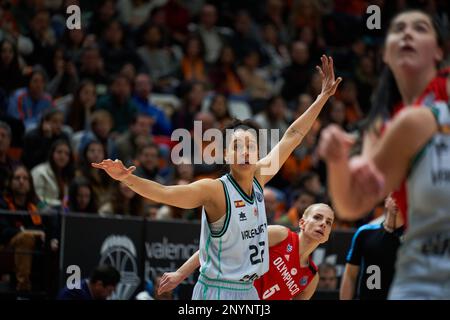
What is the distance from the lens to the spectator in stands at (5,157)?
31.1 ft

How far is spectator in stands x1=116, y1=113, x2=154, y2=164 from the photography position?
36.9 feet

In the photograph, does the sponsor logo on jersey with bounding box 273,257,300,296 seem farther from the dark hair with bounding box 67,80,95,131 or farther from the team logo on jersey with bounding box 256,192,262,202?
the dark hair with bounding box 67,80,95,131

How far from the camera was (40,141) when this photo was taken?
10508 millimetres

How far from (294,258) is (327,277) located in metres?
2.81

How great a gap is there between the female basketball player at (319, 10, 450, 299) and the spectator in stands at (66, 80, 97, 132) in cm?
842

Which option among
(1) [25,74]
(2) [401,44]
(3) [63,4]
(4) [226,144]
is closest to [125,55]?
(3) [63,4]

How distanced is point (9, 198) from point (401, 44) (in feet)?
21.2

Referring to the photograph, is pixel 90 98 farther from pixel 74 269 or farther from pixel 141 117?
pixel 74 269

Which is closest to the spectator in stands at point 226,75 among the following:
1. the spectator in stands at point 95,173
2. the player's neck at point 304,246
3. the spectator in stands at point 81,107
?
the spectator in stands at point 81,107

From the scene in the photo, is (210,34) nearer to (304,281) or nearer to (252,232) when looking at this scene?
(304,281)

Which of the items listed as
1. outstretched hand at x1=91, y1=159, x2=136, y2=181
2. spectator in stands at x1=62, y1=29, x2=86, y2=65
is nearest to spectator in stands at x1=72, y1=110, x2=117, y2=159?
spectator in stands at x1=62, y1=29, x2=86, y2=65

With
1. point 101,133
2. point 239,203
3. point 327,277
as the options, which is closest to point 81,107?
point 101,133
